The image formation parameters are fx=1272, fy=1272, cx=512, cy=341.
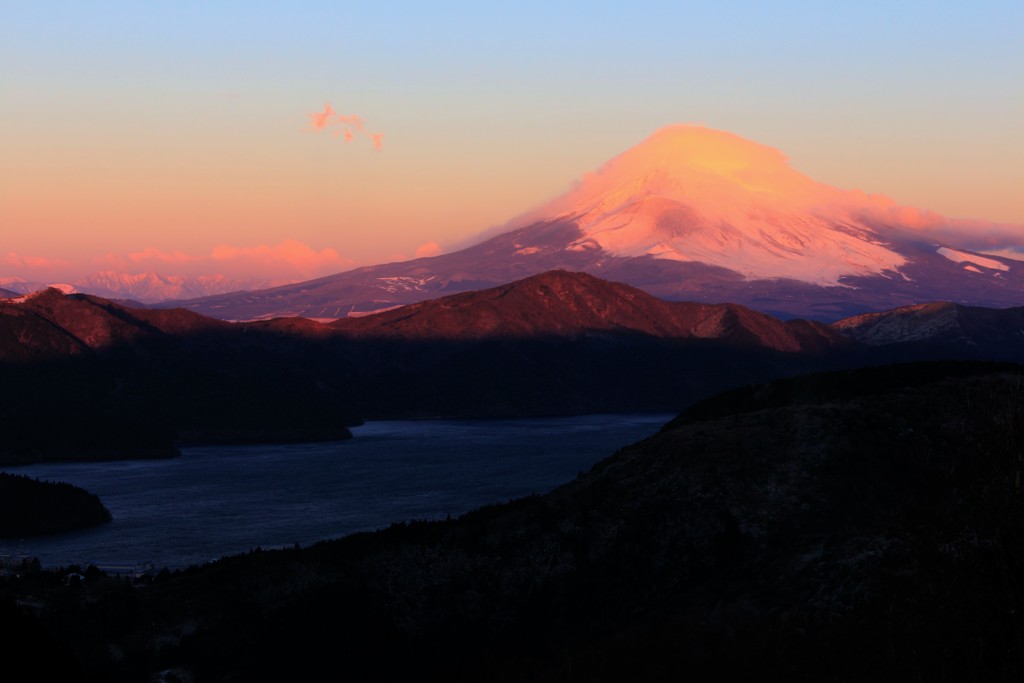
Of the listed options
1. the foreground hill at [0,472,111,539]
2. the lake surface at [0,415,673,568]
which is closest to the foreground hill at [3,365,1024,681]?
the lake surface at [0,415,673,568]

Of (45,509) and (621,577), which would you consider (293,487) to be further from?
(621,577)

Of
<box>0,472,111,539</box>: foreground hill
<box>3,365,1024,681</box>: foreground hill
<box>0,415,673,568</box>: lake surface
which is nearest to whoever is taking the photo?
<box>3,365,1024,681</box>: foreground hill

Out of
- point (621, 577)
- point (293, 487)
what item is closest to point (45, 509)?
point (293, 487)

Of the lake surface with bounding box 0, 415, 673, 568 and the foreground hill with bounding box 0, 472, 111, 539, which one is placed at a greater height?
the foreground hill with bounding box 0, 472, 111, 539

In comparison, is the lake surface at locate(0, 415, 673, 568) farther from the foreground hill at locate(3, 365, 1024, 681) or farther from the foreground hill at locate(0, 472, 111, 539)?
the foreground hill at locate(3, 365, 1024, 681)

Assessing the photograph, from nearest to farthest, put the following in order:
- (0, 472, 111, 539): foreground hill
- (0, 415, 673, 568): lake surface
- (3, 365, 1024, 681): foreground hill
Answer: (3, 365, 1024, 681): foreground hill < (0, 415, 673, 568): lake surface < (0, 472, 111, 539): foreground hill

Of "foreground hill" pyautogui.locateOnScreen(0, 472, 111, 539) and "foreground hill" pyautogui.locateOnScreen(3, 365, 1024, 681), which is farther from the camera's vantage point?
"foreground hill" pyautogui.locateOnScreen(0, 472, 111, 539)
